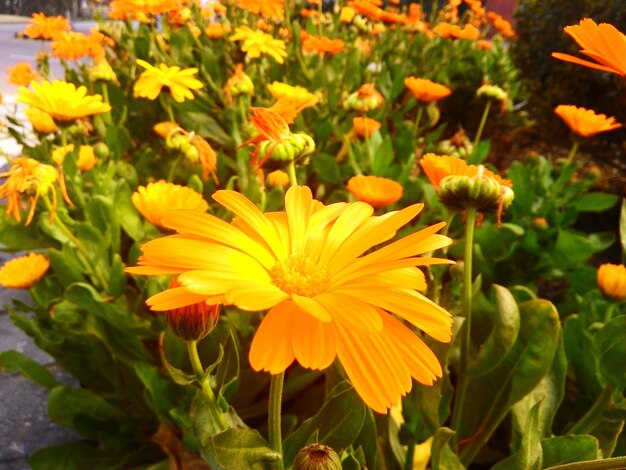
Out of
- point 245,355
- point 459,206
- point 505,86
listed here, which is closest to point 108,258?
point 245,355

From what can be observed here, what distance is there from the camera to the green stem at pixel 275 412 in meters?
0.44

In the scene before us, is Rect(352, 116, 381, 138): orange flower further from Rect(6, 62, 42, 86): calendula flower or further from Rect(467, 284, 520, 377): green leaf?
Rect(6, 62, 42, 86): calendula flower

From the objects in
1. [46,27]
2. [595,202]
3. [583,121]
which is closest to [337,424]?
[583,121]

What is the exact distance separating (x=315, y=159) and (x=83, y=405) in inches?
35.8

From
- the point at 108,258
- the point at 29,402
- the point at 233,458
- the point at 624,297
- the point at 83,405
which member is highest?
the point at 233,458

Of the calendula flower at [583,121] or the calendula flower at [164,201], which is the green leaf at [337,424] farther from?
the calendula flower at [583,121]

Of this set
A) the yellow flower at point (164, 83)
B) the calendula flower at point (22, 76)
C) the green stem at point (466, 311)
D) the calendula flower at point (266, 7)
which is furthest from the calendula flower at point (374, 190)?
the calendula flower at point (22, 76)

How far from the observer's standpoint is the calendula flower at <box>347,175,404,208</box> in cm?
97

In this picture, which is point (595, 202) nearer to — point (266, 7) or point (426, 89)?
point (426, 89)

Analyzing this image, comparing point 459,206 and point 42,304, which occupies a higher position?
point 459,206

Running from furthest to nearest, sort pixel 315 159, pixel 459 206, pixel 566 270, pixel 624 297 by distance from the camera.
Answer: pixel 315 159 < pixel 566 270 < pixel 624 297 < pixel 459 206

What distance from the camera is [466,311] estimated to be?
75 centimetres

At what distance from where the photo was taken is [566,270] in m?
1.50

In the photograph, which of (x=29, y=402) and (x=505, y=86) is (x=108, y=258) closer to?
(x=29, y=402)
